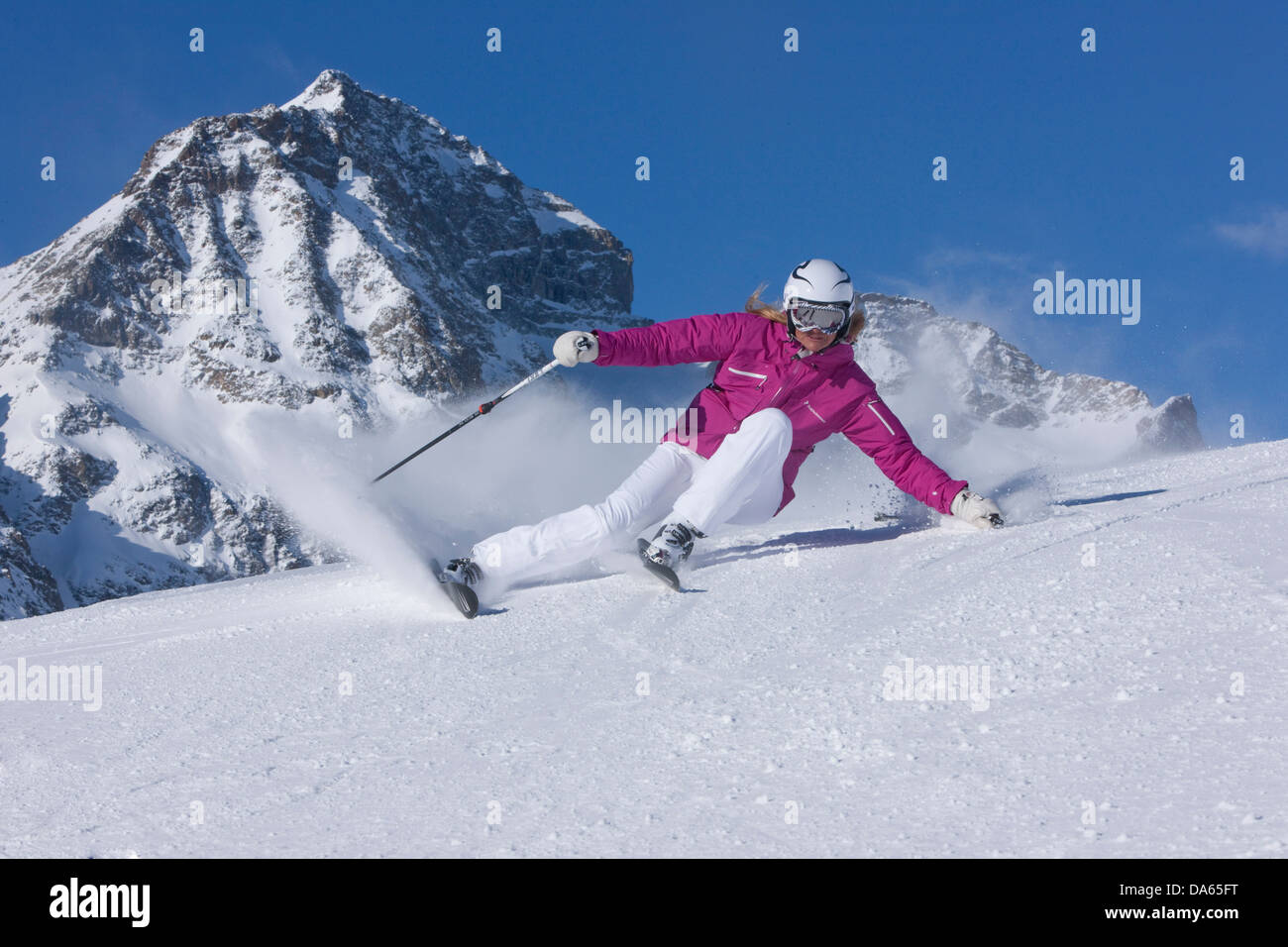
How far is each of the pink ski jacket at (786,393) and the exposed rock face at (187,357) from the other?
12995 cm

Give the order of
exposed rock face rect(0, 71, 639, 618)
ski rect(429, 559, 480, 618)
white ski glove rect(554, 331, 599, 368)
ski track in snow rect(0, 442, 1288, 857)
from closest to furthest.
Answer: ski track in snow rect(0, 442, 1288, 857)
ski rect(429, 559, 480, 618)
white ski glove rect(554, 331, 599, 368)
exposed rock face rect(0, 71, 639, 618)

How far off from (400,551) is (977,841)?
3.70 meters

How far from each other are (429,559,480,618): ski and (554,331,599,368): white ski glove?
1.21m

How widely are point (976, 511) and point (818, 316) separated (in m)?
1.29

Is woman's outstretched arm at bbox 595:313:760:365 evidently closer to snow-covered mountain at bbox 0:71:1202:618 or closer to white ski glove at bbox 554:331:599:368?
white ski glove at bbox 554:331:599:368

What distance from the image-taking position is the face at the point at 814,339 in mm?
5508

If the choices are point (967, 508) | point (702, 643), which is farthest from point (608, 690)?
point (967, 508)

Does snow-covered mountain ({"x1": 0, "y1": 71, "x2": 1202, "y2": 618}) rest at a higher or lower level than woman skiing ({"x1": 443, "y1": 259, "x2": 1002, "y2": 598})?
higher

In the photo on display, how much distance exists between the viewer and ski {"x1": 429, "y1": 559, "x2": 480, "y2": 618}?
4.68 metres

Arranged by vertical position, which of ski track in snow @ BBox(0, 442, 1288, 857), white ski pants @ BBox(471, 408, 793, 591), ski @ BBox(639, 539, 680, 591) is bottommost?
ski track in snow @ BBox(0, 442, 1288, 857)

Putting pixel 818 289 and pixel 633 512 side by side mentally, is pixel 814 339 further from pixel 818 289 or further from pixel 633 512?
pixel 633 512

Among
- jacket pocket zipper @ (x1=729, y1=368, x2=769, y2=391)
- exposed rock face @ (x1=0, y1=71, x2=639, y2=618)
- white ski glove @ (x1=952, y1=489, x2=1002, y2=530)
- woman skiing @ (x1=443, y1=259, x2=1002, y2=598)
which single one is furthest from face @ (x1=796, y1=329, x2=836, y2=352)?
exposed rock face @ (x1=0, y1=71, x2=639, y2=618)

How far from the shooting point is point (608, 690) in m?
3.47
